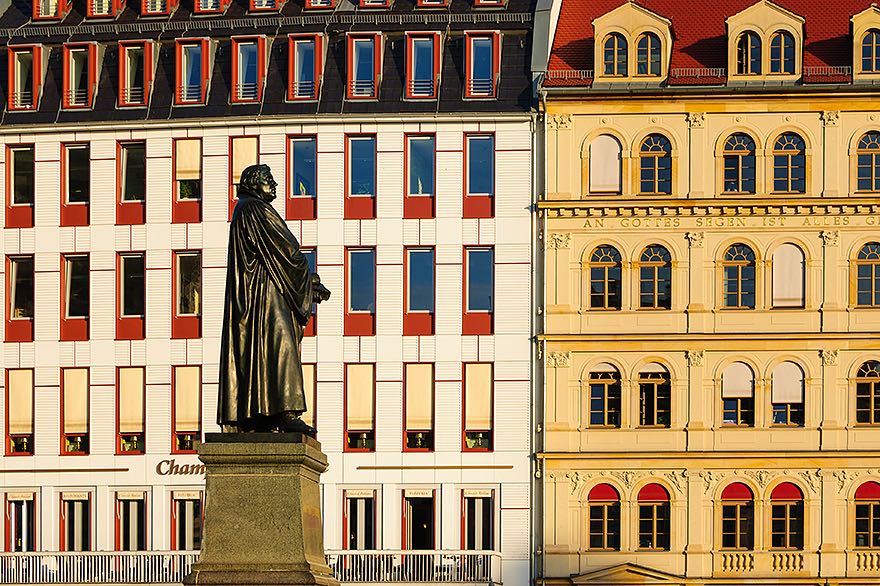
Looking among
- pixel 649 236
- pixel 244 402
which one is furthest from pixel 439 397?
pixel 244 402

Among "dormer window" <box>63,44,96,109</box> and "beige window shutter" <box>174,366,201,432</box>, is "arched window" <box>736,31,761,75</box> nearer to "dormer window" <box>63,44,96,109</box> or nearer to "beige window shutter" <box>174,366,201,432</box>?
"beige window shutter" <box>174,366,201,432</box>

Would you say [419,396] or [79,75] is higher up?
[79,75]

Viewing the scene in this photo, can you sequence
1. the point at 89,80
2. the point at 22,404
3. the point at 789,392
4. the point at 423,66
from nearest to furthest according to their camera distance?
the point at 789,392 → the point at 423,66 → the point at 22,404 → the point at 89,80

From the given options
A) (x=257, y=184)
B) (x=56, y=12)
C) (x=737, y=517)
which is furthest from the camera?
(x=56, y=12)

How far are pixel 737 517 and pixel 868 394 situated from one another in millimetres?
5207

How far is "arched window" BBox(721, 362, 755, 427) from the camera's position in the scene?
63.9m

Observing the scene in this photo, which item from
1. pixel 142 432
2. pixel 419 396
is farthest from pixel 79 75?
pixel 419 396

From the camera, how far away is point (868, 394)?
63594 millimetres

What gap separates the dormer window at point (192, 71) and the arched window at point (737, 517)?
1942 cm

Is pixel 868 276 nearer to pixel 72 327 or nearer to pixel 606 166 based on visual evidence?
pixel 606 166

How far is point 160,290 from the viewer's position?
214ft

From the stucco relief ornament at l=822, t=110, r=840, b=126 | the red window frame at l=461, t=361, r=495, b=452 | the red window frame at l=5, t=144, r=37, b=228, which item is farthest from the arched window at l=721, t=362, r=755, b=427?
the red window frame at l=5, t=144, r=37, b=228

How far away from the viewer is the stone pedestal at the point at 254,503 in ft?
82.9

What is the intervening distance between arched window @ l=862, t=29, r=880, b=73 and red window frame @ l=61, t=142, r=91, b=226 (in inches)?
911
